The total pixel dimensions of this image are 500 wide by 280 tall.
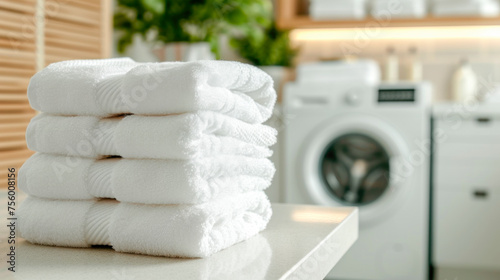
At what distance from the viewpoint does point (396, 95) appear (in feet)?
8.75

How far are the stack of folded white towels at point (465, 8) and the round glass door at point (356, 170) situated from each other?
2.89 ft

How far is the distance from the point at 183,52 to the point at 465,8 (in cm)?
148

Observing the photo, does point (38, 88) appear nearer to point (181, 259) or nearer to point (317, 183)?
point (181, 259)

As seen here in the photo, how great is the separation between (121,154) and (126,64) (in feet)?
0.43

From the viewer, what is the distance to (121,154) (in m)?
0.55

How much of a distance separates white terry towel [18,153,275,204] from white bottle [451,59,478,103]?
108 inches

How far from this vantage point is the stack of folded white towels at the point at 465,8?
295cm

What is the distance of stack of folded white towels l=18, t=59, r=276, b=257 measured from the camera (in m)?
0.52

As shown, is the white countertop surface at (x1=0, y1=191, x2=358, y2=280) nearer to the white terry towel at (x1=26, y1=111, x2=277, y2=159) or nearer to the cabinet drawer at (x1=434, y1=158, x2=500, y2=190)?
the white terry towel at (x1=26, y1=111, x2=277, y2=159)

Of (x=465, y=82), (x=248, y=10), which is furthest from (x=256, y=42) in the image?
(x=465, y=82)

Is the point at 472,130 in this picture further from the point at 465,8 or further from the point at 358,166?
the point at 465,8

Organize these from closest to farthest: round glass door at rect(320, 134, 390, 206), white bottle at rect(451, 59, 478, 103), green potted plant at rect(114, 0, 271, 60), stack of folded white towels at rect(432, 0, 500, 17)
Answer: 1. round glass door at rect(320, 134, 390, 206)
2. green potted plant at rect(114, 0, 271, 60)
3. stack of folded white towels at rect(432, 0, 500, 17)
4. white bottle at rect(451, 59, 478, 103)

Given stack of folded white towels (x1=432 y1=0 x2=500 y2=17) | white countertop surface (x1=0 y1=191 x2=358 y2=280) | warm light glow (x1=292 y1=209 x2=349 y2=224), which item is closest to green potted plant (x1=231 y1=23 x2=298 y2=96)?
stack of folded white towels (x1=432 y1=0 x2=500 y2=17)

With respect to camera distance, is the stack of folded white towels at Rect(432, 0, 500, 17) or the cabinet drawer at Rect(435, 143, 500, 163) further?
the stack of folded white towels at Rect(432, 0, 500, 17)
